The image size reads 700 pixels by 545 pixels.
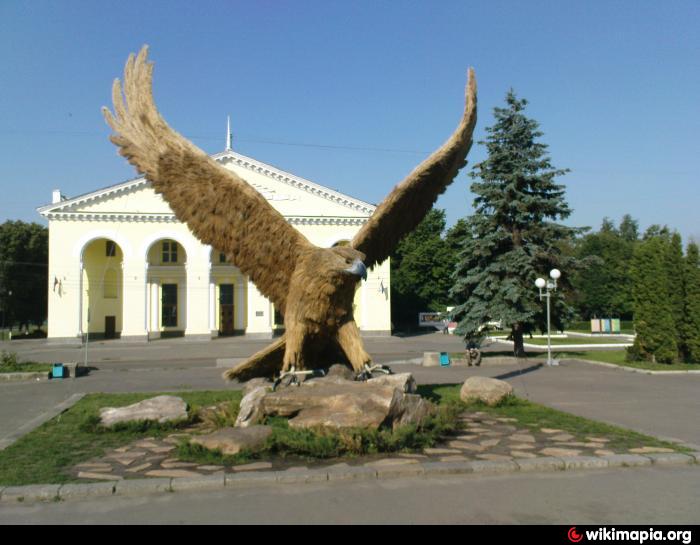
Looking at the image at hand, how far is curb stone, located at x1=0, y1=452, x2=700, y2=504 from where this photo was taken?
5211 mm

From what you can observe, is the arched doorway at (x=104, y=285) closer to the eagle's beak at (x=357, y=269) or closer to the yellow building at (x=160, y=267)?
the yellow building at (x=160, y=267)

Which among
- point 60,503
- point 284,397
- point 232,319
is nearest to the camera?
point 60,503

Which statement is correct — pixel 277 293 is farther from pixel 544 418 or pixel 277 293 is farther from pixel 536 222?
pixel 536 222

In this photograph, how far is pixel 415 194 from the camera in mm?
8875

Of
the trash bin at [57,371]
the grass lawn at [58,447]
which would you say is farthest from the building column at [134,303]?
the grass lawn at [58,447]

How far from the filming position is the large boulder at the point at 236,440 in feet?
21.1

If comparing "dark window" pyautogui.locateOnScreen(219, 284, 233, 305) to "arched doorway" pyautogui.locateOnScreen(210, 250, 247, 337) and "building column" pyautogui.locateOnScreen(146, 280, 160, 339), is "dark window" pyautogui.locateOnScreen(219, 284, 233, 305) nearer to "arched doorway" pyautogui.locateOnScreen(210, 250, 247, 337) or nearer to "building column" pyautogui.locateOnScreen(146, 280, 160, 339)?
"arched doorway" pyautogui.locateOnScreen(210, 250, 247, 337)

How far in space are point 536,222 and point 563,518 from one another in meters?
17.8

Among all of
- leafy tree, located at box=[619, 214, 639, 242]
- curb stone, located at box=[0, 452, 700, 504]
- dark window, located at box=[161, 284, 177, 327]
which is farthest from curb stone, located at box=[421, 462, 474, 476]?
leafy tree, located at box=[619, 214, 639, 242]

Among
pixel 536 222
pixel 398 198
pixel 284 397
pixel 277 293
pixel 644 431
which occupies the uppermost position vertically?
pixel 536 222

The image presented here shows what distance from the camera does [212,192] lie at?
8.07 metres
